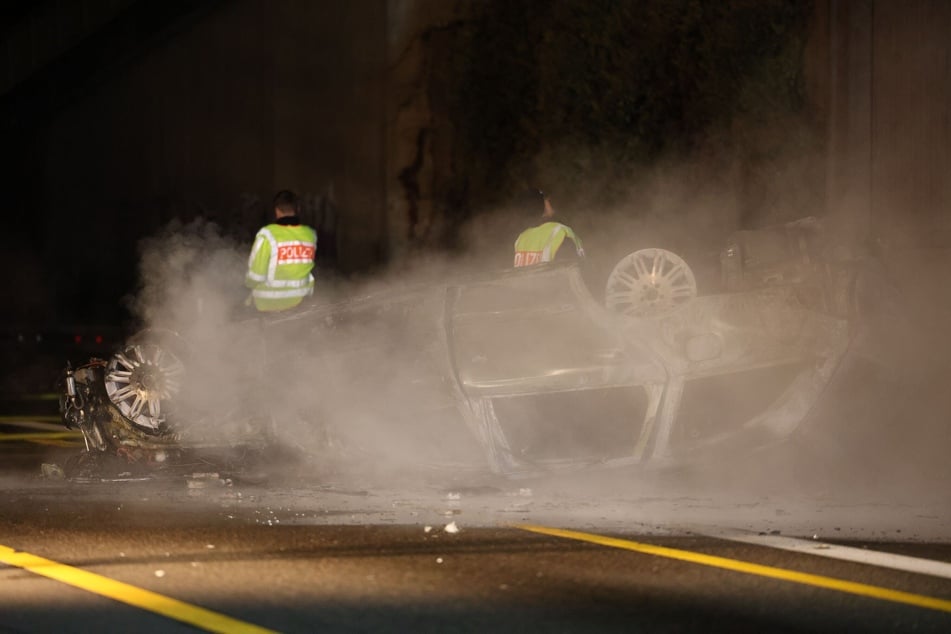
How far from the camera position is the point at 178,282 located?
11.3 m

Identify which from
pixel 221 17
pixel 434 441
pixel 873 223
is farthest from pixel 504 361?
pixel 221 17

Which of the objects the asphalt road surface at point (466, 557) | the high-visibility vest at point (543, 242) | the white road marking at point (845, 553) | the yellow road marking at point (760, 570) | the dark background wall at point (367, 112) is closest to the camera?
the asphalt road surface at point (466, 557)

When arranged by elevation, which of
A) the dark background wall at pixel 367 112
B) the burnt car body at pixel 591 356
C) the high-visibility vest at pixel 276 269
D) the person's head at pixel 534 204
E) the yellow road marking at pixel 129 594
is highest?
the dark background wall at pixel 367 112

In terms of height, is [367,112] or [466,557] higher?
[367,112]

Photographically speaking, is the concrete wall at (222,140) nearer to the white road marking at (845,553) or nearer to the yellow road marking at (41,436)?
the yellow road marking at (41,436)

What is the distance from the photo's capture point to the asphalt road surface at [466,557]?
6230 millimetres

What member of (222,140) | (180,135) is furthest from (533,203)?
(180,135)

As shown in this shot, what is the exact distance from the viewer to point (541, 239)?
1155 cm

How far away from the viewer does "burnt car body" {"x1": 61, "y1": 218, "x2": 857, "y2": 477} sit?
9.30 meters

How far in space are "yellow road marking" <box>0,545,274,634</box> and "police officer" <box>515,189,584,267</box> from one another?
15.5ft

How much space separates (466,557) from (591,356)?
223 centimetres

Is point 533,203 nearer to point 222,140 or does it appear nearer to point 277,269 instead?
point 277,269

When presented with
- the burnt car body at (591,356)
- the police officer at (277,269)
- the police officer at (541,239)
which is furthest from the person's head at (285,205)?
the burnt car body at (591,356)

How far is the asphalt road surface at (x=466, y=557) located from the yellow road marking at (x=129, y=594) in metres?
0.01
